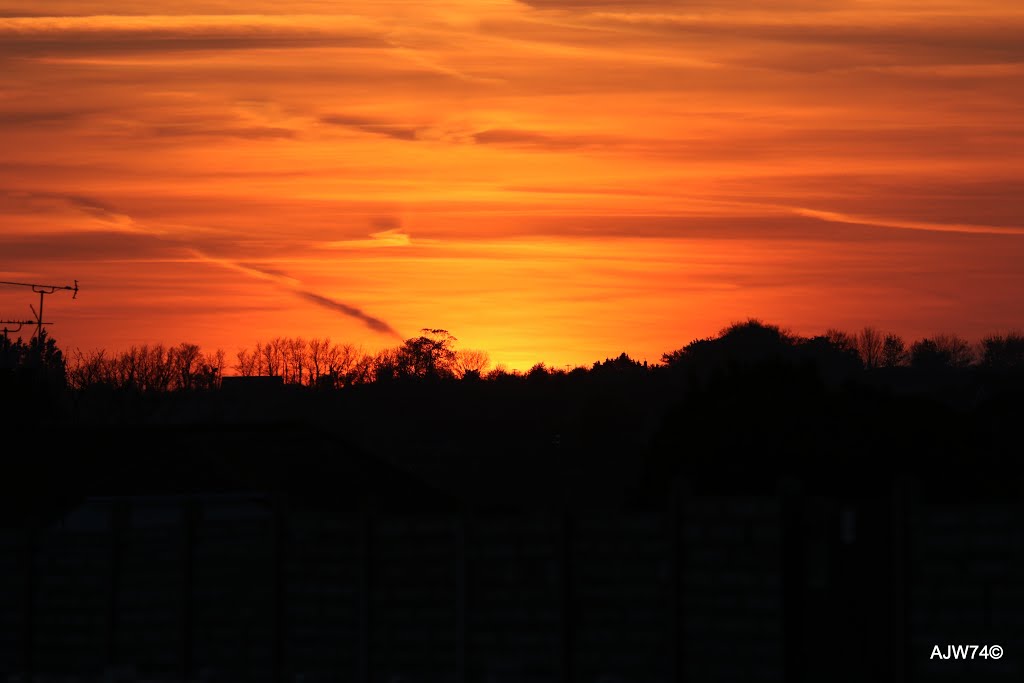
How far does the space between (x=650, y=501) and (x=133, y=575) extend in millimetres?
17532

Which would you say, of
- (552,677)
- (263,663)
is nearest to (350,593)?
(263,663)

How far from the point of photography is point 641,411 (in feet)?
305

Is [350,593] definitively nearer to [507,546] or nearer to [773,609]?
[507,546]

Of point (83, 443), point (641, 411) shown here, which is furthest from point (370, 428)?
point (83, 443)

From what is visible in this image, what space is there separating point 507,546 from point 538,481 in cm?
6316

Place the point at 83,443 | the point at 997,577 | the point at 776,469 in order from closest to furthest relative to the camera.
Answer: the point at 997,577 < the point at 776,469 < the point at 83,443

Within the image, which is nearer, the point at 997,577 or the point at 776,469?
the point at 997,577

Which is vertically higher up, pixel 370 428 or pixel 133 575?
pixel 370 428

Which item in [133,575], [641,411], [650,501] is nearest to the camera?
[133,575]

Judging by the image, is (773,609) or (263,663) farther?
(263,663)

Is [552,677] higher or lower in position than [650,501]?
lower

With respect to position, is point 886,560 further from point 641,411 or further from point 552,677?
point 641,411

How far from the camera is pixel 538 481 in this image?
3086 inches

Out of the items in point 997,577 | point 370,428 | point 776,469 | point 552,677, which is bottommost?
point 552,677
